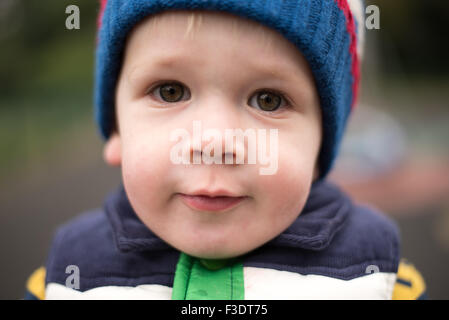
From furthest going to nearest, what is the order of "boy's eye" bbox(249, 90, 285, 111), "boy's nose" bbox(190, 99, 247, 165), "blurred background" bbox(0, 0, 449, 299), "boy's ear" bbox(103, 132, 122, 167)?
"blurred background" bbox(0, 0, 449, 299) < "boy's ear" bbox(103, 132, 122, 167) < "boy's eye" bbox(249, 90, 285, 111) < "boy's nose" bbox(190, 99, 247, 165)

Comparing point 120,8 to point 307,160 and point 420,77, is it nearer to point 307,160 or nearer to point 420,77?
point 307,160

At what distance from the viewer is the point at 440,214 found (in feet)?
14.3

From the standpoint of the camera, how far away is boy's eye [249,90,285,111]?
40.9 inches

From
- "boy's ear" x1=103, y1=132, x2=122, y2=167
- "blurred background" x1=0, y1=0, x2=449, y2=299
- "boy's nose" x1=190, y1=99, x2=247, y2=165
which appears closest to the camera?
"boy's nose" x1=190, y1=99, x2=247, y2=165

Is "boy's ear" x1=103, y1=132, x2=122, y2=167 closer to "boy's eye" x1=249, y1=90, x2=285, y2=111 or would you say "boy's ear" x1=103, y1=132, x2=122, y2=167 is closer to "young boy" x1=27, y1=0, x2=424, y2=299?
"young boy" x1=27, y1=0, x2=424, y2=299

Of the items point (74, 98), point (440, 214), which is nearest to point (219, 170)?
point (440, 214)

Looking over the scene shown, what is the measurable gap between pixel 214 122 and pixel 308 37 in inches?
12.9

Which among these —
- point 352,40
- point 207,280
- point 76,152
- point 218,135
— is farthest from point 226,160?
point 76,152

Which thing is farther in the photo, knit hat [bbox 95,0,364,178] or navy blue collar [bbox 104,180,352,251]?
navy blue collar [bbox 104,180,352,251]

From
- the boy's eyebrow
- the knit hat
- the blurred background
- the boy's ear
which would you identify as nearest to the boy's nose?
the boy's eyebrow

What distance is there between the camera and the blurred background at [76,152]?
12.4ft

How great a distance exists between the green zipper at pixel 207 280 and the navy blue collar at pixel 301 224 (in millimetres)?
89

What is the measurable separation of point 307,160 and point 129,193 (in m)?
0.46
